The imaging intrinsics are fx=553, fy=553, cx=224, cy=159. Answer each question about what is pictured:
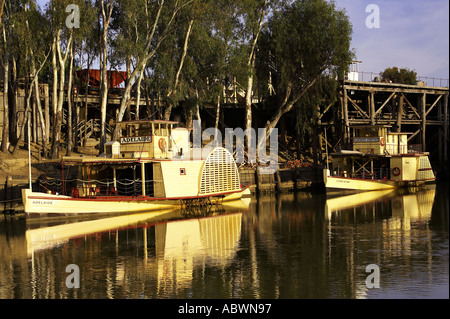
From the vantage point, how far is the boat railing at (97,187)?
3192 centimetres

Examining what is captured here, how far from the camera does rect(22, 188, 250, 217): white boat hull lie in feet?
91.8

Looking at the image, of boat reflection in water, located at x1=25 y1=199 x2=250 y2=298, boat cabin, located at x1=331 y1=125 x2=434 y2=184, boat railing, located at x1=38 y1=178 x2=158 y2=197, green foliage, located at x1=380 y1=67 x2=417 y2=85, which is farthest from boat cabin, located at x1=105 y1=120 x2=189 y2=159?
green foliage, located at x1=380 y1=67 x2=417 y2=85

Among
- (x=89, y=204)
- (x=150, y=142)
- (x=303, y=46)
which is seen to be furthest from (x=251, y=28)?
(x=89, y=204)

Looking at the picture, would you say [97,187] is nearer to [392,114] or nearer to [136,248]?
[136,248]

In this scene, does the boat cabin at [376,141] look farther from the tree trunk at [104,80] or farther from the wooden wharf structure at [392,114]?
the tree trunk at [104,80]

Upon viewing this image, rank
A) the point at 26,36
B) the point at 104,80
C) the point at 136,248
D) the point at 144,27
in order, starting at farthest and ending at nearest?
the point at 144,27 < the point at 104,80 < the point at 26,36 < the point at 136,248

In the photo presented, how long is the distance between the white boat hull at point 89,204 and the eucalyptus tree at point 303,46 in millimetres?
17035

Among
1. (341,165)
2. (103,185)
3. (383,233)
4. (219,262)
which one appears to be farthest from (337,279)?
(341,165)

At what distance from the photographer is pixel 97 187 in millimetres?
32469

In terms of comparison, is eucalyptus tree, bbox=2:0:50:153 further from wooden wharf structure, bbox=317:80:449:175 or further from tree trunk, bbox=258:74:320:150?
wooden wharf structure, bbox=317:80:449:175

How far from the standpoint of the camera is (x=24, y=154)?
129ft

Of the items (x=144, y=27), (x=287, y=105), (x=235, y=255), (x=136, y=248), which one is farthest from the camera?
(x=287, y=105)

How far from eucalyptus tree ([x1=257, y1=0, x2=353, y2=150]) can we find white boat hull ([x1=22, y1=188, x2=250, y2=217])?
671 inches

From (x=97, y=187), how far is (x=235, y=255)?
46.2ft
